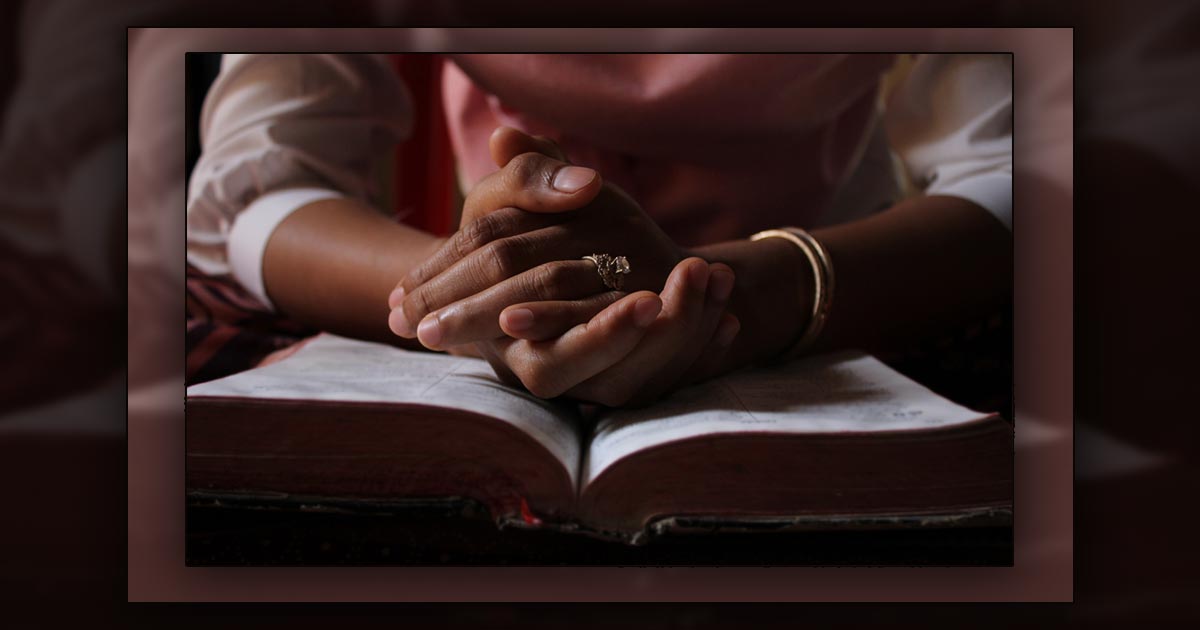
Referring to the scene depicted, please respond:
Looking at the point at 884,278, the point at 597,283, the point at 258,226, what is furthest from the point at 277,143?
→ the point at 884,278

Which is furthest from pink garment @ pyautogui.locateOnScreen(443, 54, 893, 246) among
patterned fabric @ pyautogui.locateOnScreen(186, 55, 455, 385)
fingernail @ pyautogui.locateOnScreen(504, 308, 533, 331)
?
fingernail @ pyautogui.locateOnScreen(504, 308, 533, 331)

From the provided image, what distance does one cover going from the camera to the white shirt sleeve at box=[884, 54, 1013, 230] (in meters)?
1.04

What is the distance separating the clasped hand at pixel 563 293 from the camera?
879 millimetres

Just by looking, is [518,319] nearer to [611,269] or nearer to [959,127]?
[611,269]

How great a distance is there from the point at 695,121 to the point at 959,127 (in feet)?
0.88

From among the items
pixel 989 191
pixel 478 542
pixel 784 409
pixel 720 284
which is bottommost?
pixel 478 542

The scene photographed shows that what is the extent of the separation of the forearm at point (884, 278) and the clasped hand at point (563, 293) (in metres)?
0.06

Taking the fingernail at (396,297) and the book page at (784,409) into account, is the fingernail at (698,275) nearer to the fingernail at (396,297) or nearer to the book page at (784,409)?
the book page at (784,409)

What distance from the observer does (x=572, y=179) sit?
35.9 inches

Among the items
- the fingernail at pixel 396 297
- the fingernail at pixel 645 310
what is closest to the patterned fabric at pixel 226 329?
the fingernail at pixel 396 297

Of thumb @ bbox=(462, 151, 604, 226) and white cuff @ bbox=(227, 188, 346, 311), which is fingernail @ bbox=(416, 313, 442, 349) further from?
white cuff @ bbox=(227, 188, 346, 311)

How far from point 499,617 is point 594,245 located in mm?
399

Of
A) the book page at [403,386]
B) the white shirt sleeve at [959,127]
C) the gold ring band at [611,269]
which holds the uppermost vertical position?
the white shirt sleeve at [959,127]

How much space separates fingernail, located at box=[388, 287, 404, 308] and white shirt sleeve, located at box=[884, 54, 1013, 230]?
0.51 meters
